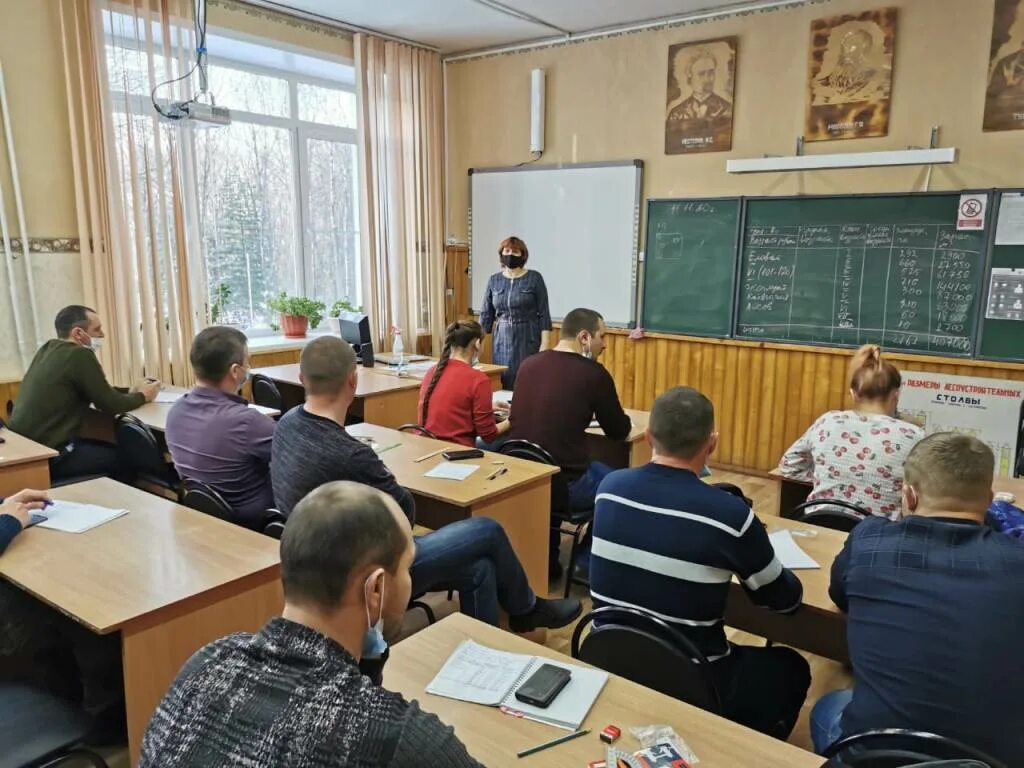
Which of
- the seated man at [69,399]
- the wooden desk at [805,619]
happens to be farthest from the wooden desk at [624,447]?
the seated man at [69,399]

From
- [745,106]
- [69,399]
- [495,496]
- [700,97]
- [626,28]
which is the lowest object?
[495,496]

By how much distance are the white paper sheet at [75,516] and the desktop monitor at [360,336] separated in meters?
3.06

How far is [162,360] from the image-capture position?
207 inches

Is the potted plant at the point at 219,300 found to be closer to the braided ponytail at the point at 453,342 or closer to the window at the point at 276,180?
the window at the point at 276,180

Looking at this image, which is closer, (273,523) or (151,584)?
(151,584)

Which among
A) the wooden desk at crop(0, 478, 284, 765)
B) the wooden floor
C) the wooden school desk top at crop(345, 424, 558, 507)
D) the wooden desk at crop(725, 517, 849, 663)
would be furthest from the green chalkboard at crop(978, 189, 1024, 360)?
the wooden desk at crop(0, 478, 284, 765)

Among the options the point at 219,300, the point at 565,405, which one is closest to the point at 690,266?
the point at 565,405

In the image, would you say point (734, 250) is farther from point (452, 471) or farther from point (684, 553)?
point (684, 553)

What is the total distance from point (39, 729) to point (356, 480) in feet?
3.37

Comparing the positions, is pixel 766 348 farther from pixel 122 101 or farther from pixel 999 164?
pixel 122 101

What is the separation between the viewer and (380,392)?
15.5ft

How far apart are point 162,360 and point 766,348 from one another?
14.7 feet

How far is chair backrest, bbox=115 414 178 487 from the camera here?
366 centimetres

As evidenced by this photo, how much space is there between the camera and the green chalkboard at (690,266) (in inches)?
228
